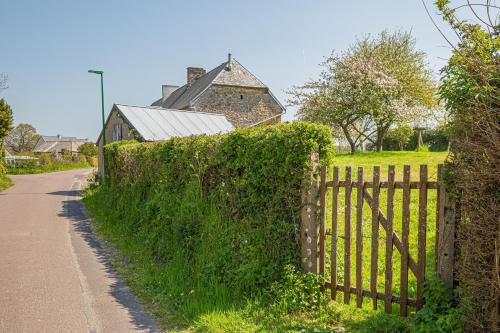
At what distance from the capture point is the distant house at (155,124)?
63.5 ft

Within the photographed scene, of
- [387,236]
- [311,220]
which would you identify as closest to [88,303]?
[311,220]

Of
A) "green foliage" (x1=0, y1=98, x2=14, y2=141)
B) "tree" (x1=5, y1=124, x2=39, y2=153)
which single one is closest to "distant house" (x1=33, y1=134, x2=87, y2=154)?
"tree" (x1=5, y1=124, x2=39, y2=153)

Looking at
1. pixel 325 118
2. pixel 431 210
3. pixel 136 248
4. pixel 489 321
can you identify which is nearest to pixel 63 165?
pixel 325 118

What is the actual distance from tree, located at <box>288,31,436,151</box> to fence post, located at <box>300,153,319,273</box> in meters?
20.2

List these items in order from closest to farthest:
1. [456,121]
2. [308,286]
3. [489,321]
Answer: [489,321]
[456,121]
[308,286]

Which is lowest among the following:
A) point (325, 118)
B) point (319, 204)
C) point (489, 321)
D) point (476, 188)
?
point (489, 321)

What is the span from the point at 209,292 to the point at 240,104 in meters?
29.3

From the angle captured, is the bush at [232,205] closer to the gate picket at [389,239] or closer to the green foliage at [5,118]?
the gate picket at [389,239]

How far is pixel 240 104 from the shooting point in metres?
34.3

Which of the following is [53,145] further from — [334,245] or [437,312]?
[437,312]

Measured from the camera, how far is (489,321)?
141 inches

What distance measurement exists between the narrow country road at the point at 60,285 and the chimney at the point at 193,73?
29.5 metres

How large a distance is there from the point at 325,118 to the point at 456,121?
2210 centimetres

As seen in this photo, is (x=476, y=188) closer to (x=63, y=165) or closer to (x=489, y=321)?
(x=489, y=321)
